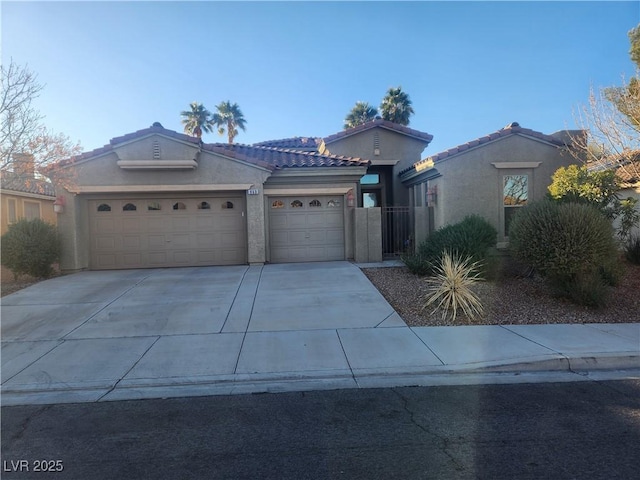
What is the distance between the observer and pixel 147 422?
4527 millimetres

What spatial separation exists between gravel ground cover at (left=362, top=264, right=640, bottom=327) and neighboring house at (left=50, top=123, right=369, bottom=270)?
3911 millimetres

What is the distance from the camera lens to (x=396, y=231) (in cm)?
1500

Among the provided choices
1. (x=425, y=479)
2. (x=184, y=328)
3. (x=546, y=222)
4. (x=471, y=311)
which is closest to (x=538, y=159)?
(x=546, y=222)

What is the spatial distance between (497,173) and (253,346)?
423 inches

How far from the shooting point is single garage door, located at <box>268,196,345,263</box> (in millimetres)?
14141

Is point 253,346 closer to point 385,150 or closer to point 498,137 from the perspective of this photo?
point 498,137

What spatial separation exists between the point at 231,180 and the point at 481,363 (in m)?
9.74

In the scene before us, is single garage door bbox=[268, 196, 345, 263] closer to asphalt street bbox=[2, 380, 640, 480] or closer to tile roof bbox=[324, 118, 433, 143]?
tile roof bbox=[324, 118, 433, 143]

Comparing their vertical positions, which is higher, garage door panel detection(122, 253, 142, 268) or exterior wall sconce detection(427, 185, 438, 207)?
exterior wall sconce detection(427, 185, 438, 207)

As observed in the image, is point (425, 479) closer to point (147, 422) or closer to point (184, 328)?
point (147, 422)

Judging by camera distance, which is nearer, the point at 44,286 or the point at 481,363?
the point at 481,363

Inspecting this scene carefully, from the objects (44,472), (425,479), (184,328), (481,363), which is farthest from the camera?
(184,328)

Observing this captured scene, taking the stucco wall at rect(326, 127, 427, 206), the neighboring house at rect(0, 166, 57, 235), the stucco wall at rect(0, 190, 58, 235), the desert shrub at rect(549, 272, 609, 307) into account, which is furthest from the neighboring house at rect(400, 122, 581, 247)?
the stucco wall at rect(0, 190, 58, 235)

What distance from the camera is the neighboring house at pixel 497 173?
1384 centimetres
